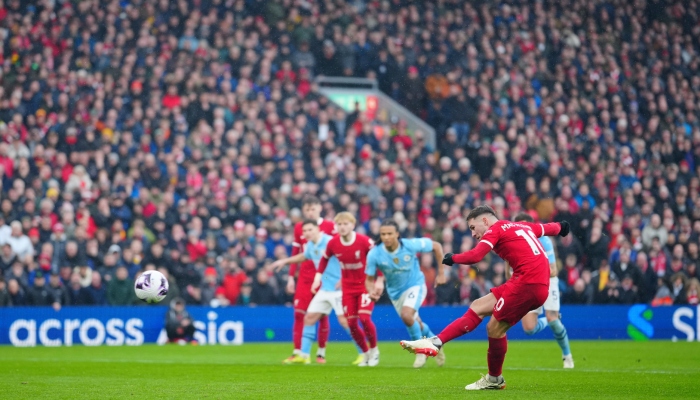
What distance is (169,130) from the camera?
880 inches

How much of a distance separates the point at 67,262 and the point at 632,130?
15021 mm

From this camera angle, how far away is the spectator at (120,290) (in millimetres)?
18953

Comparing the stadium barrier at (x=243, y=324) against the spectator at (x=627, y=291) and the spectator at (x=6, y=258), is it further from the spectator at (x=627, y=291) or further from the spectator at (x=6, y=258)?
the spectator at (x=6, y=258)

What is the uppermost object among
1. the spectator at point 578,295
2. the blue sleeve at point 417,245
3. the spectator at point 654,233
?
the spectator at point 654,233

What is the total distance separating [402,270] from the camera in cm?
1368

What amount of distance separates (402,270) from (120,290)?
23.4 ft

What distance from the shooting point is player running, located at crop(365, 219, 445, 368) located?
13215mm

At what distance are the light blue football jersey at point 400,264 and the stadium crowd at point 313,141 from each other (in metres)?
6.55

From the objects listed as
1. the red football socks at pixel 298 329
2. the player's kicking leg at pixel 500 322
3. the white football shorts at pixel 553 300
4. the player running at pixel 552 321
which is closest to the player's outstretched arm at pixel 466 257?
the player's kicking leg at pixel 500 322

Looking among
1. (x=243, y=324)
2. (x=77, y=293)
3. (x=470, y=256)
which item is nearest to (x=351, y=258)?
(x=470, y=256)

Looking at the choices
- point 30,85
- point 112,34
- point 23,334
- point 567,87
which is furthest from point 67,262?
point 567,87

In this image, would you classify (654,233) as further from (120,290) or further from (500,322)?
(500,322)

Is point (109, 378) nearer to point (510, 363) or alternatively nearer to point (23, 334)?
point (510, 363)

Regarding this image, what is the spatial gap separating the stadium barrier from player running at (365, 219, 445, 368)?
19.9 ft
